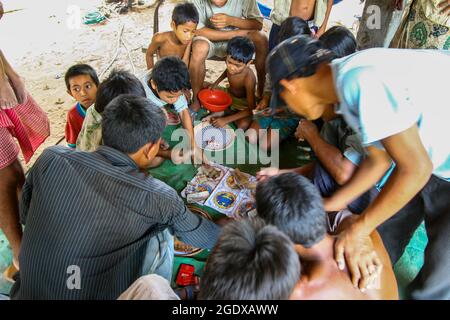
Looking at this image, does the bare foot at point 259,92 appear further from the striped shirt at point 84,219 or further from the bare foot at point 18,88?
the striped shirt at point 84,219

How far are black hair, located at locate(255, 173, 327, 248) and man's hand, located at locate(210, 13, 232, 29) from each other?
279 centimetres

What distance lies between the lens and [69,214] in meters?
1.49

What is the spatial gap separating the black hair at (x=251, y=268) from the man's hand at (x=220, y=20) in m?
3.19

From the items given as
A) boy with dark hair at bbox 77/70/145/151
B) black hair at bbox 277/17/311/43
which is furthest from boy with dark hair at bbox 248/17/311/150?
boy with dark hair at bbox 77/70/145/151

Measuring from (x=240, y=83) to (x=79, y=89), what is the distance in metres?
1.58

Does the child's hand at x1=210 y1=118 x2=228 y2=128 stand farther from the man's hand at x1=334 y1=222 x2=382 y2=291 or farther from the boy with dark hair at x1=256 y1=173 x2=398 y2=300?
the man's hand at x1=334 y1=222 x2=382 y2=291

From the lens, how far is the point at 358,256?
150 centimetres

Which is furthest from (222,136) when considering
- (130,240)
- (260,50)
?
(130,240)

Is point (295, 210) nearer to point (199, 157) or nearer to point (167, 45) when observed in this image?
point (199, 157)

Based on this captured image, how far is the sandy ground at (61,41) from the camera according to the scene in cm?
405

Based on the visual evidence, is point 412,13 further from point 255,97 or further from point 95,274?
point 95,274

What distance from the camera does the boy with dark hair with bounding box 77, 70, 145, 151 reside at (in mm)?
2305

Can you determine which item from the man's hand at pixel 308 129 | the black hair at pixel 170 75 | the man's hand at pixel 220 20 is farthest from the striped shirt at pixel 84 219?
the man's hand at pixel 220 20
